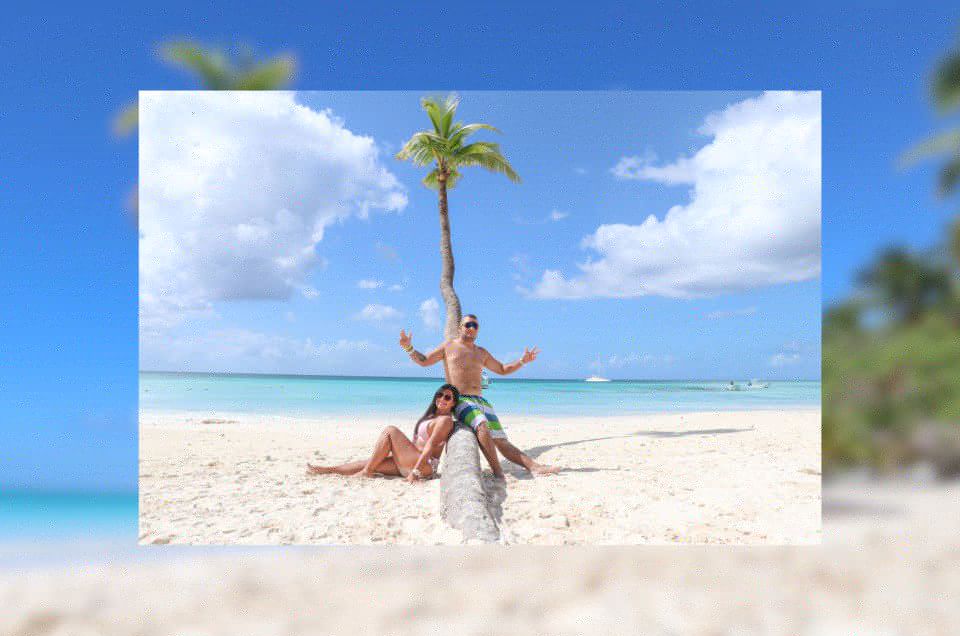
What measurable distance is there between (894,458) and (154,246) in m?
6.58

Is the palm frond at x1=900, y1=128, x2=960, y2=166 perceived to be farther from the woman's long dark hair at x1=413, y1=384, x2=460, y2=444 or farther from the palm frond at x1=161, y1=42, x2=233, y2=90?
the palm frond at x1=161, y1=42, x2=233, y2=90

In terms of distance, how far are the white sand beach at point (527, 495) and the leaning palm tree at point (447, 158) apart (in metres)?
1.99

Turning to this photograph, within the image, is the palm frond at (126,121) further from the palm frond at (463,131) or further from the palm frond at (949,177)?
the palm frond at (949,177)

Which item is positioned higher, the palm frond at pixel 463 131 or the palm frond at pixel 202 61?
the palm frond at pixel 202 61

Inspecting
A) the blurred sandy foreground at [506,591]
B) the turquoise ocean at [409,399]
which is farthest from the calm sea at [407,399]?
the blurred sandy foreground at [506,591]

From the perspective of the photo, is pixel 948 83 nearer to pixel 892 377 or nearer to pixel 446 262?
pixel 892 377

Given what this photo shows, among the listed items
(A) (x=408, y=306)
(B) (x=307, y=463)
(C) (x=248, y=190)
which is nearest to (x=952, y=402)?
(A) (x=408, y=306)

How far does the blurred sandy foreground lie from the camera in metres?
3.14

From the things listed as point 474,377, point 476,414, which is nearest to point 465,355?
point 474,377

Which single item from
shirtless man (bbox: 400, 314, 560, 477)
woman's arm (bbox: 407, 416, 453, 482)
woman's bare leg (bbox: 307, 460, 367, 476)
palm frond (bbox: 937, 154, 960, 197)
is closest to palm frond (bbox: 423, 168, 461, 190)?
shirtless man (bbox: 400, 314, 560, 477)

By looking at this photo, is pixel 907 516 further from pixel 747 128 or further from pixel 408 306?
pixel 408 306

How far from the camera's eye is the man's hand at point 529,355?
5508 millimetres

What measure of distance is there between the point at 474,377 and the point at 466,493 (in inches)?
56.2

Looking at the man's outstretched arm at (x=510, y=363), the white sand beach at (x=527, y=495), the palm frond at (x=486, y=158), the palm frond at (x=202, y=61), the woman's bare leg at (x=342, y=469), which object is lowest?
the white sand beach at (x=527, y=495)
